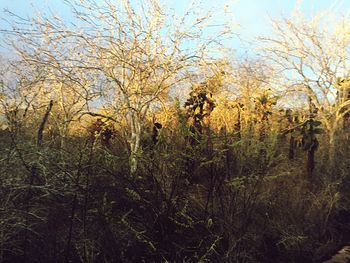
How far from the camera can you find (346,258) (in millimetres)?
7195

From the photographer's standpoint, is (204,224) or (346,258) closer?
(204,224)

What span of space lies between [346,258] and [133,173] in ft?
14.6

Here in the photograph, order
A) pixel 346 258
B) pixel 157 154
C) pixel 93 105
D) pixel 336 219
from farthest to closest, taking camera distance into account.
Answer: pixel 93 105, pixel 336 219, pixel 346 258, pixel 157 154

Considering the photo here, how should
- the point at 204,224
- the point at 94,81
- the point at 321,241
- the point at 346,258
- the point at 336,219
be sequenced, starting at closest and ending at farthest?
the point at 204,224 < the point at 346,258 < the point at 321,241 < the point at 336,219 < the point at 94,81

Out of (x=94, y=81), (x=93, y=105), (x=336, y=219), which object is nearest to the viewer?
(x=336, y=219)

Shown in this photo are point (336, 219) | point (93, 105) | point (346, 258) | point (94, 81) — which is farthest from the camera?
point (93, 105)

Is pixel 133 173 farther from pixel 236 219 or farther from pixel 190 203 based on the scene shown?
pixel 236 219

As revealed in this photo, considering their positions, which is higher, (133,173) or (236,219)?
(133,173)

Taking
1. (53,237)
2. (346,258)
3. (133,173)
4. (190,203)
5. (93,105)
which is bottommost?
(346,258)

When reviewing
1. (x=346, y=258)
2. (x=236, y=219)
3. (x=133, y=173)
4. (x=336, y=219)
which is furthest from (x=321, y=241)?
(x=133, y=173)

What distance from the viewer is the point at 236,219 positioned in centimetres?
578

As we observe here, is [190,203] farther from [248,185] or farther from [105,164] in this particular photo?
[105,164]

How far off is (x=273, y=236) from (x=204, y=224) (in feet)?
8.13

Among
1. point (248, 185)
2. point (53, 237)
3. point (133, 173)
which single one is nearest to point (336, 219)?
point (248, 185)
